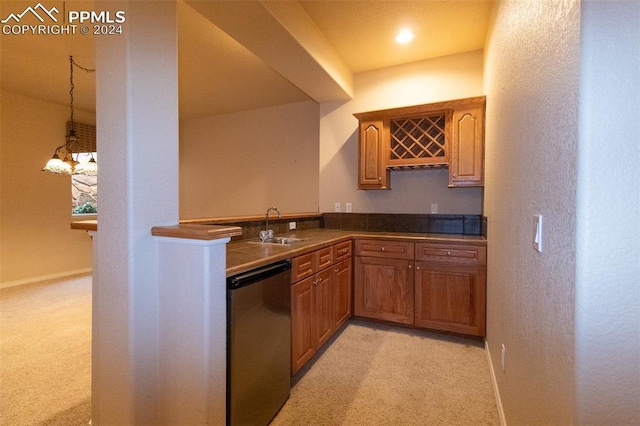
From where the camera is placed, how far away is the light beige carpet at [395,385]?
1.71m

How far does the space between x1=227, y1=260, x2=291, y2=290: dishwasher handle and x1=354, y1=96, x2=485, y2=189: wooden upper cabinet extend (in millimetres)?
1844

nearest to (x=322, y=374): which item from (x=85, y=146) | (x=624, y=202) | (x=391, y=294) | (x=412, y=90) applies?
(x=391, y=294)

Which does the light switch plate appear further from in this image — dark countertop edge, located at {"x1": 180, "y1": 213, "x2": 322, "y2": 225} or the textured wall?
dark countertop edge, located at {"x1": 180, "y1": 213, "x2": 322, "y2": 225}

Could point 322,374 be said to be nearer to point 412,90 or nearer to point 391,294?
point 391,294

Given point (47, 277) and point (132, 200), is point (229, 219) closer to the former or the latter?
point (132, 200)

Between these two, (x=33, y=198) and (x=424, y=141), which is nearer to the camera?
(x=424, y=141)

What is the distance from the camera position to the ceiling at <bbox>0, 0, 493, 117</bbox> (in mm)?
2348

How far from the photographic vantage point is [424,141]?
10.1 feet

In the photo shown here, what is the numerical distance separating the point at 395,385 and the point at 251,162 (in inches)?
164

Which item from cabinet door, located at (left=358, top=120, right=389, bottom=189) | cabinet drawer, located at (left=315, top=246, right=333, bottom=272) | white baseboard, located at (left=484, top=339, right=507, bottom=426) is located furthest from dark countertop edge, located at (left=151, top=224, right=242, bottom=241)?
cabinet door, located at (left=358, top=120, right=389, bottom=189)

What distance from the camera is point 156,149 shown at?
4.74 ft

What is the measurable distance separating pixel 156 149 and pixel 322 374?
6.07 ft

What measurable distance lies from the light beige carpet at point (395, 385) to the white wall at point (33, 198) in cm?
489

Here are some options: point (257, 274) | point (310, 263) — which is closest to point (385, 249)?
point (310, 263)
